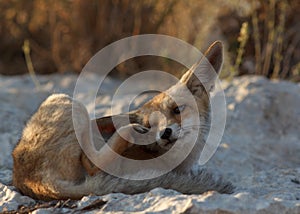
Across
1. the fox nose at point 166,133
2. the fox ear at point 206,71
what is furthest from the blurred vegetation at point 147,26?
the fox nose at point 166,133

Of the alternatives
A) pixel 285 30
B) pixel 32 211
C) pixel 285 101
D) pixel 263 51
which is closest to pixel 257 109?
pixel 285 101

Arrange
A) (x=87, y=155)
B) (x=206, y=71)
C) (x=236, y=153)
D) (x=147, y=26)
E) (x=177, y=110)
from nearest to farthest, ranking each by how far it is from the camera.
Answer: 1. (x=87, y=155)
2. (x=177, y=110)
3. (x=206, y=71)
4. (x=236, y=153)
5. (x=147, y=26)

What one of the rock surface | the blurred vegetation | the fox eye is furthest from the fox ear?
the blurred vegetation

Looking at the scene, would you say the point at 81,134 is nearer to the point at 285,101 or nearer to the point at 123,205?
the point at 123,205

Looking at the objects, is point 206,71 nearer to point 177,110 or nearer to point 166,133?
point 177,110

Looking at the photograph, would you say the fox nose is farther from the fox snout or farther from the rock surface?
the rock surface

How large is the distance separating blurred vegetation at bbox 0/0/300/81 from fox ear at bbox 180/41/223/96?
4.11 m

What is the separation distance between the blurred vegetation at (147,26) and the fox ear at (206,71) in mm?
4112

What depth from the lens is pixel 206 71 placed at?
433cm

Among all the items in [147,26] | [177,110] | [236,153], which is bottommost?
[236,153]

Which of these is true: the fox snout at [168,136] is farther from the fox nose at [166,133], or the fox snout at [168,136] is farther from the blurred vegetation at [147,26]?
the blurred vegetation at [147,26]

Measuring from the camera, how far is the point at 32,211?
3.39 m

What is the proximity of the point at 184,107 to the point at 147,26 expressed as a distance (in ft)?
17.0

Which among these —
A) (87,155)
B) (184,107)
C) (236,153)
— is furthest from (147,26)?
(87,155)
